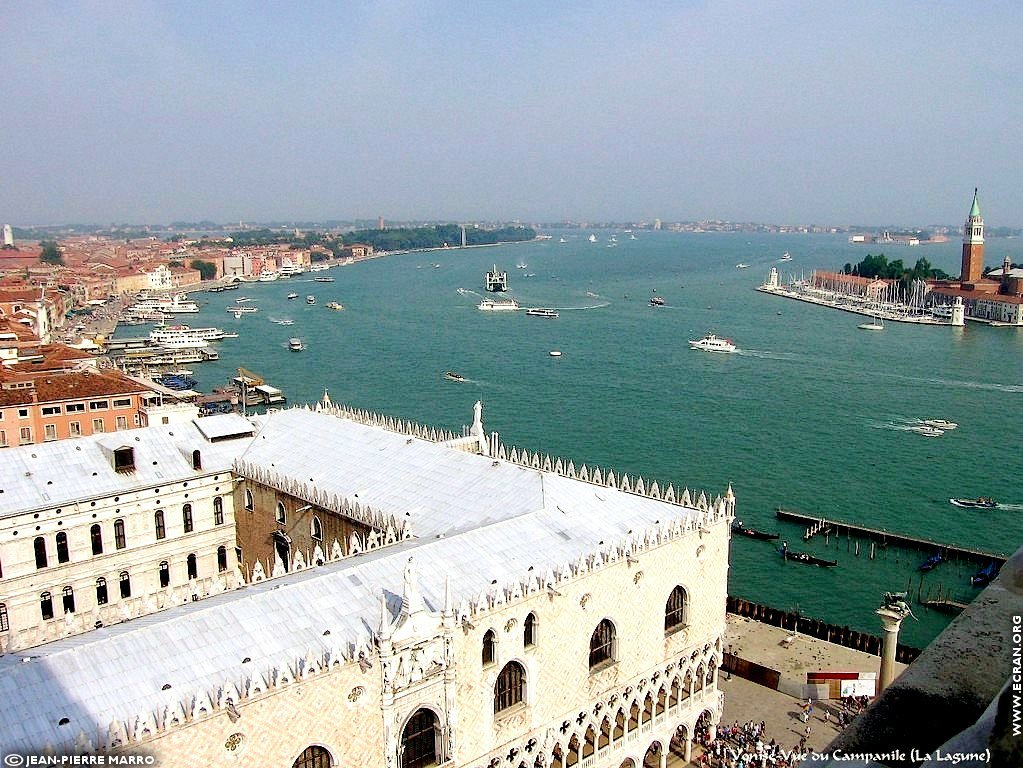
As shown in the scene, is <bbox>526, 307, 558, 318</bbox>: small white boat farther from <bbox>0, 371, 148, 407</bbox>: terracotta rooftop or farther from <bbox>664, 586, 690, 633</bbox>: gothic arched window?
<bbox>664, 586, 690, 633</bbox>: gothic arched window

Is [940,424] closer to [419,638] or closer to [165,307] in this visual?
[419,638]

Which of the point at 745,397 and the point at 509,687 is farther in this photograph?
the point at 745,397

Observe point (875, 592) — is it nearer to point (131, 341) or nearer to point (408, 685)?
point (408, 685)

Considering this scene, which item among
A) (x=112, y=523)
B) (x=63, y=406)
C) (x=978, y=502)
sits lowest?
(x=978, y=502)

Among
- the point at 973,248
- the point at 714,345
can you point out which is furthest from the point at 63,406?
the point at 973,248

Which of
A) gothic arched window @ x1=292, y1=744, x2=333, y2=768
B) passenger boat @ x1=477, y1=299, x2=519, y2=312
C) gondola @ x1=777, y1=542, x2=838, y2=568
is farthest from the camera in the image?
passenger boat @ x1=477, y1=299, x2=519, y2=312

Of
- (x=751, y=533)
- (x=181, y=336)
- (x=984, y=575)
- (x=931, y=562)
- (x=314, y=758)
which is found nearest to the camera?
(x=314, y=758)

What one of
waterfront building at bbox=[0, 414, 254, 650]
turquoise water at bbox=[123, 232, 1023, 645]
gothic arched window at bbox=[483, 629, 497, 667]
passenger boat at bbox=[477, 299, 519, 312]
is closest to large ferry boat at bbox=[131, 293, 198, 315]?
turquoise water at bbox=[123, 232, 1023, 645]

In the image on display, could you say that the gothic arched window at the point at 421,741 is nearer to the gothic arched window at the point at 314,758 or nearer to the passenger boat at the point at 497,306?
the gothic arched window at the point at 314,758
